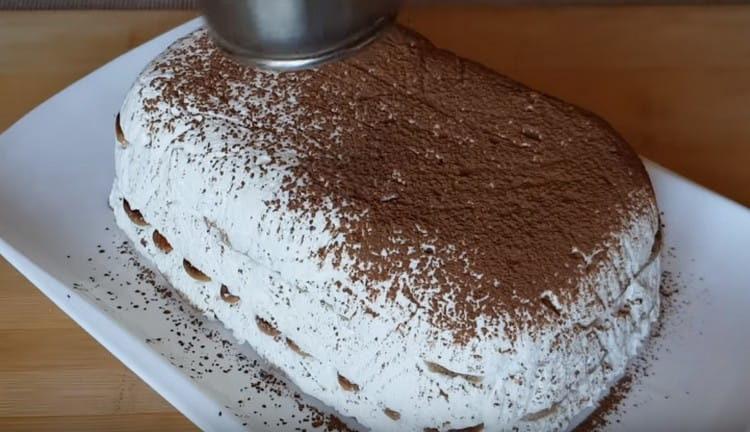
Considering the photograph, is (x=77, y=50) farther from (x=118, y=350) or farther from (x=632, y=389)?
(x=632, y=389)

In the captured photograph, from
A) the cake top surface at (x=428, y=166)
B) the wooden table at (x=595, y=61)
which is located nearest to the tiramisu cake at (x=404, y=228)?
the cake top surface at (x=428, y=166)

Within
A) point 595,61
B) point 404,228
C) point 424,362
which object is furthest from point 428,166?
point 595,61

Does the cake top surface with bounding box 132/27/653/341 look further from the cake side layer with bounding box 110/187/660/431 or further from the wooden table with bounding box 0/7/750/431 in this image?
the wooden table with bounding box 0/7/750/431

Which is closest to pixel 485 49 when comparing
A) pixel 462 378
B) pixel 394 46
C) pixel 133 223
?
pixel 394 46

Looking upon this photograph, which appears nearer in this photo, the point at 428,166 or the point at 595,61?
the point at 428,166

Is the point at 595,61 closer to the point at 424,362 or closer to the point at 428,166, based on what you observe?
the point at 428,166

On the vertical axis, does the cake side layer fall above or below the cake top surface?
below

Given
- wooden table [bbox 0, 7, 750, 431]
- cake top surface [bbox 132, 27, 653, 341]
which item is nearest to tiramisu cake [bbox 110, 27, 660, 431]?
cake top surface [bbox 132, 27, 653, 341]

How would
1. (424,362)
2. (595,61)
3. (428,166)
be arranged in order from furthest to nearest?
1. (595,61)
2. (428,166)
3. (424,362)
